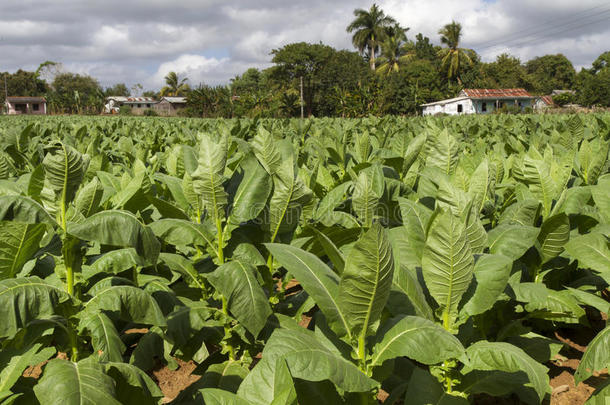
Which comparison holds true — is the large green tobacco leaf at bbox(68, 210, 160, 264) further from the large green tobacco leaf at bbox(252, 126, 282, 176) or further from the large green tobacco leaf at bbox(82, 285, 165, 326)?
the large green tobacco leaf at bbox(252, 126, 282, 176)

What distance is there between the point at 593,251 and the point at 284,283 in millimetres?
1463

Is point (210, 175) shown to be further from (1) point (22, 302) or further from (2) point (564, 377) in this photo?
(2) point (564, 377)

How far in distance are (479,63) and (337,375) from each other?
90443 millimetres

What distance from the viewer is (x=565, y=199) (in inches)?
106

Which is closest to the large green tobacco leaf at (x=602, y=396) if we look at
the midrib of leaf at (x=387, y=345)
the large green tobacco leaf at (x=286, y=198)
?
the midrib of leaf at (x=387, y=345)

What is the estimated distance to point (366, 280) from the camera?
129cm

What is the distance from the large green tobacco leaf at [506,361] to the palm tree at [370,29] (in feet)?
293

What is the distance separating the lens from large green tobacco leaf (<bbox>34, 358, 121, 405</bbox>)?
1224 mm

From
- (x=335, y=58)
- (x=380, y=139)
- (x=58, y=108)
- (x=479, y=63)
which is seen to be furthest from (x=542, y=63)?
(x=380, y=139)

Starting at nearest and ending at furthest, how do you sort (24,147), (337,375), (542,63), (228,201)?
(337,375)
(228,201)
(24,147)
(542,63)

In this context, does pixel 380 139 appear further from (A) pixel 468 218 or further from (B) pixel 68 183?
(B) pixel 68 183

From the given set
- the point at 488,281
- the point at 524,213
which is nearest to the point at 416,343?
the point at 488,281

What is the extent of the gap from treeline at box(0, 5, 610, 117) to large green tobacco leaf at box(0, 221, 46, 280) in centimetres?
4788

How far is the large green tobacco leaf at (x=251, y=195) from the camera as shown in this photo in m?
Answer: 2.13
